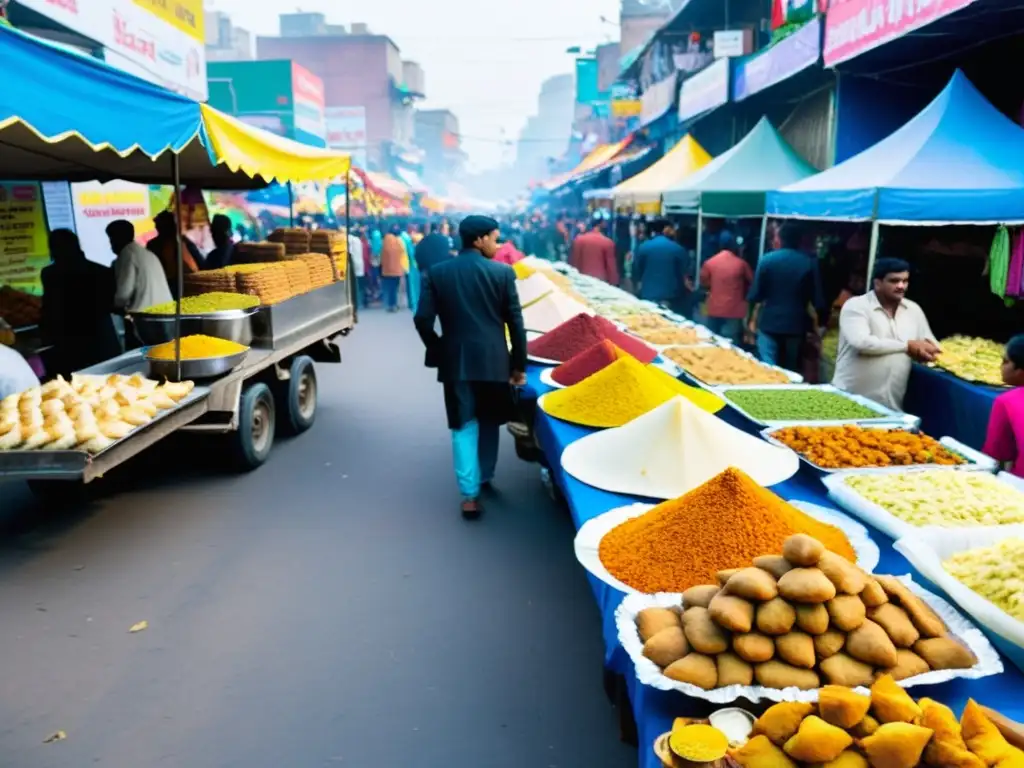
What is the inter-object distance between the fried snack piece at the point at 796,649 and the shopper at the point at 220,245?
7.78 metres

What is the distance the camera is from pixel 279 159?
19.4ft

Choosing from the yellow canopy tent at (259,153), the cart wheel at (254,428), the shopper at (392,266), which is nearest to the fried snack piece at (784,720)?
the yellow canopy tent at (259,153)

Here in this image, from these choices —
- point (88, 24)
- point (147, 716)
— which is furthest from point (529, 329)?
point (88, 24)

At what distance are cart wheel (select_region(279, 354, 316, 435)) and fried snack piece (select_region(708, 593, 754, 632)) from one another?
17.9 ft

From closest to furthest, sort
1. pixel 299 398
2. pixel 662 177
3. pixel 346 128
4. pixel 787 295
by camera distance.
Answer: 1. pixel 299 398
2. pixel 787 295
3. pixel 662 177
4. pixel 346 128

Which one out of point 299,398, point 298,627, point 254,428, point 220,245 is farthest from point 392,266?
point 298,627

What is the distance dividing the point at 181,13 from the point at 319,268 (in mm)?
8528

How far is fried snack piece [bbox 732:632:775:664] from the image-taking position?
1.80 meters

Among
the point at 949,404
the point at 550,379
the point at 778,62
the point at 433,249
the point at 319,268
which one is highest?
the point at 778,62

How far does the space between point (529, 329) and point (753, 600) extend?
16.9ft

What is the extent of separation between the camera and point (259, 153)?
18.0 feet

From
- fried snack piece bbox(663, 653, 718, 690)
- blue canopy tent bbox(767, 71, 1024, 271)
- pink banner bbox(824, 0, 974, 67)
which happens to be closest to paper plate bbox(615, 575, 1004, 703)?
fried snack piece bbox(663, 653, 718, 690)

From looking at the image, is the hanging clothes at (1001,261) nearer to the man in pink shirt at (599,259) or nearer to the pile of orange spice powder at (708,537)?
the pile of orange spice powder at (708,537)

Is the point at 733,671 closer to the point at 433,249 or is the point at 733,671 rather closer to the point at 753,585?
the point at 753,585
